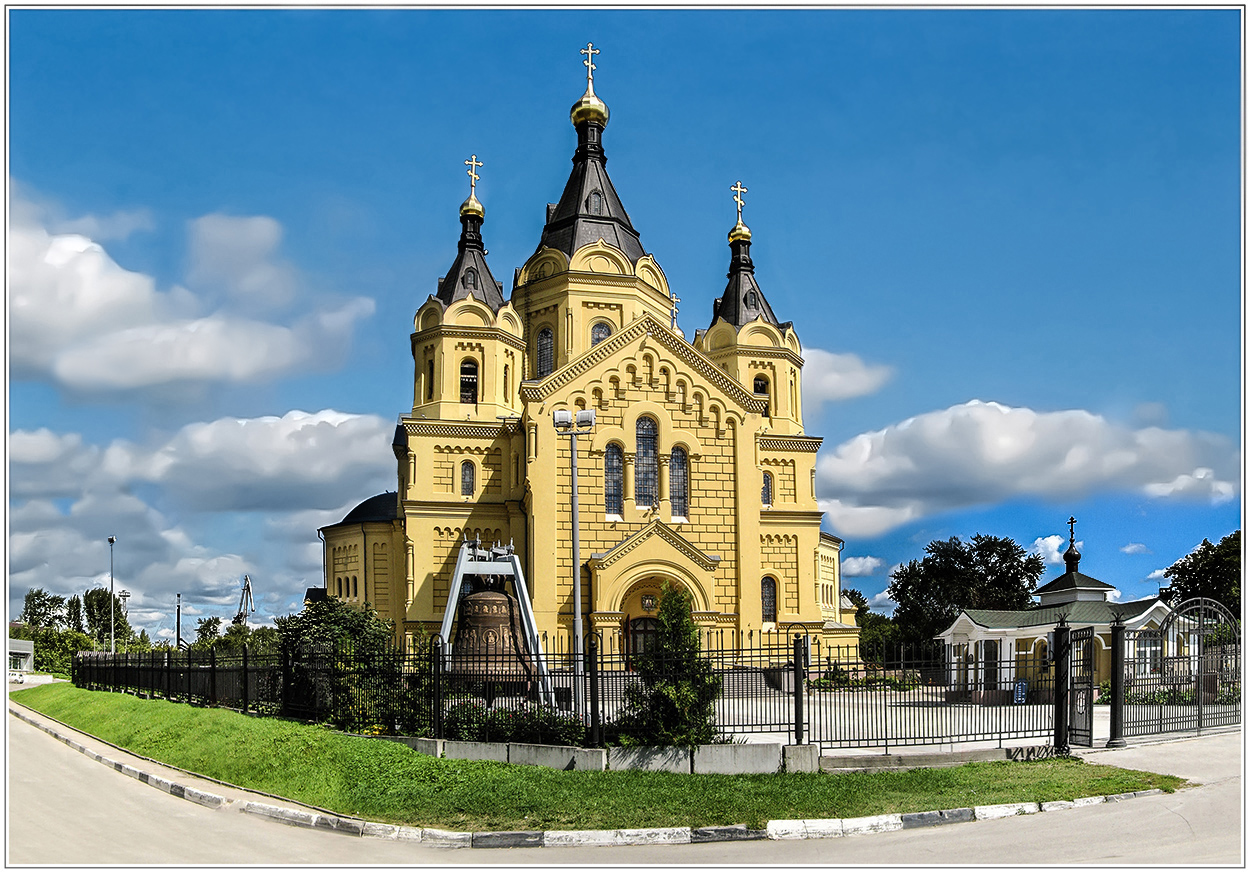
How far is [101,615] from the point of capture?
103000 millimetres

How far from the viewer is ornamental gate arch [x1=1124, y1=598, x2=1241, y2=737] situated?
2003 cm

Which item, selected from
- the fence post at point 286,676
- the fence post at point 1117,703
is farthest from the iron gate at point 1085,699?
the fence post at point 286,676

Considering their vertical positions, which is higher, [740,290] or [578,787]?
[740,290]

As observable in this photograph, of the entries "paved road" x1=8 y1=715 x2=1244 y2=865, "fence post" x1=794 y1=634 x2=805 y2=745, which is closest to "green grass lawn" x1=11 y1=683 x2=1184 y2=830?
"paved road" x1=8 y1=715 x2=1244 y2=865

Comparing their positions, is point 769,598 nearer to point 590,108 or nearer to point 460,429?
point 460,429

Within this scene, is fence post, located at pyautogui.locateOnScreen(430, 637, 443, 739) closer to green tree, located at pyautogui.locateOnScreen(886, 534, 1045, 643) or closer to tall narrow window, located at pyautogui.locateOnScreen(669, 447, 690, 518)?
tall narrow window, located at pyautogui.locateOnScreen(669, 447, 690, 518)

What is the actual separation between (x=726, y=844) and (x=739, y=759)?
150 inches

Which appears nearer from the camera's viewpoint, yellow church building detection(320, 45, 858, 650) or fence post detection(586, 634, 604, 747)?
fence post detection(586, 634, 604, 747)

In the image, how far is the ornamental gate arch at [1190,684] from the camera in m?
20.0

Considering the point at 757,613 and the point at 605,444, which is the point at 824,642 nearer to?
the point at 757,613

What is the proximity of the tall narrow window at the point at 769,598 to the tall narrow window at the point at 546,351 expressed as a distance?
12045 mm

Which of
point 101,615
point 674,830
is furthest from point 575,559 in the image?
point 101,615

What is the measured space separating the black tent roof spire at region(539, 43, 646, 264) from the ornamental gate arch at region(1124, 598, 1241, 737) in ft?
93.7

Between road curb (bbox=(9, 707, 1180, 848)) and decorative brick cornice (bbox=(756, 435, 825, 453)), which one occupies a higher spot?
decorative brick cornice (bbox=(756, 435, 825, 453))
